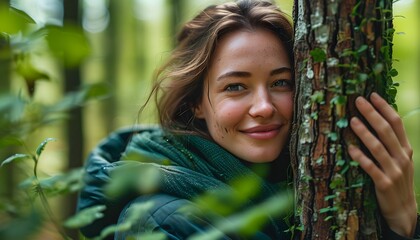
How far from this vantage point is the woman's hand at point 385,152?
1.69 meters

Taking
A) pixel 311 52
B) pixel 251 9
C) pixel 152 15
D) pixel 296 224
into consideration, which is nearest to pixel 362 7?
pixel 311 52

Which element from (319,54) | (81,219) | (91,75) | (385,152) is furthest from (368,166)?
(91,75)

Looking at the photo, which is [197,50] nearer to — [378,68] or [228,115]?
[228,115]

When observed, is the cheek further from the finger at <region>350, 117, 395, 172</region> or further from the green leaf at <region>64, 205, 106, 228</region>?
the green leaf at <region>64, 205, 106, 228</region>

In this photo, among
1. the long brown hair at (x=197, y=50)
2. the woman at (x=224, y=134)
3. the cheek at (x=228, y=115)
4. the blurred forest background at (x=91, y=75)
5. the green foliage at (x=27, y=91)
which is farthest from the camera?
the long brown hair at (x=197, y=50)

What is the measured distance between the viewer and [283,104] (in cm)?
230

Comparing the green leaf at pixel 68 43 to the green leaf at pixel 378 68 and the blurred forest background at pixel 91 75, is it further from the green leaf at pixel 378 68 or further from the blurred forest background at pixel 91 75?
the green leaf at pixel 378 68

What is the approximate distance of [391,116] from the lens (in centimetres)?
172

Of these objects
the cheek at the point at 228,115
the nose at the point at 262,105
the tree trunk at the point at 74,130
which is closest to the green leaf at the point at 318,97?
the nose at the point at 262,105

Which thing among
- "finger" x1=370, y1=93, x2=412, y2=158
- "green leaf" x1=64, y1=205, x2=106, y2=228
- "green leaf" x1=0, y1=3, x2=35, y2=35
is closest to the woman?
"finger" x1=370, y1=93, x2=412, y2=158

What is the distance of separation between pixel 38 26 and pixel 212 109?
65.8 inches

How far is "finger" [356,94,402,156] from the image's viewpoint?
1.68m

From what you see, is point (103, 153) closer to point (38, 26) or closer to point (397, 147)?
point (397, 147)

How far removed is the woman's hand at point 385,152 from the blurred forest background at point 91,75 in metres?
0.09
